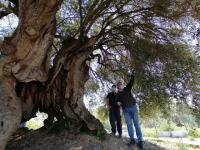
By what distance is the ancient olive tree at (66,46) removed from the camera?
9.88m

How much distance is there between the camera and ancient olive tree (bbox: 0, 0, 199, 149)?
9875 mm

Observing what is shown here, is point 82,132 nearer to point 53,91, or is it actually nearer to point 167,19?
point 53,91

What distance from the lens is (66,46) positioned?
11797mm

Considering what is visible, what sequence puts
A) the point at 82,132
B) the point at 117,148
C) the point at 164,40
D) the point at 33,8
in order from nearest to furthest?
1. the point at 33,8
2. the point at 117,148
3. the point at 82,132
4. the point at 164,40

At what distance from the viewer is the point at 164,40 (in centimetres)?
1275

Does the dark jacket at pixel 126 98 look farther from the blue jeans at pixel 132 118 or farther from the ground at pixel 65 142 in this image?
the ground at pixel 65 142

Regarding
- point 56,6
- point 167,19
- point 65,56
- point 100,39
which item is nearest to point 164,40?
point 167,19

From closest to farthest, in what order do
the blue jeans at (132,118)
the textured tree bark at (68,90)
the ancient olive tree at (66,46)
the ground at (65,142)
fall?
1. the ancient olive tree at (66,46)
2. the blue jeans at (132,118)
3. the ground at (65,142)
4. the textured tree bark at (68,90)

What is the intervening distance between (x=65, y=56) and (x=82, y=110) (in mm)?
1756

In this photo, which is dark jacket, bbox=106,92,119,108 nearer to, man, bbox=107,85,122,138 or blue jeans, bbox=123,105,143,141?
man, bbox=107,85,122,138

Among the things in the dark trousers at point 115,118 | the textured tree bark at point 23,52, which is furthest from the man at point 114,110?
the textured tree bark at point 23,52

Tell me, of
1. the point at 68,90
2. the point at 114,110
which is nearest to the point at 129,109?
the point at 114,110

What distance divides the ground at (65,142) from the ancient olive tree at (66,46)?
434 millimetres

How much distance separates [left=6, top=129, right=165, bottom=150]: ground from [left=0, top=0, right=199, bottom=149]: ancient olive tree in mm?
434
